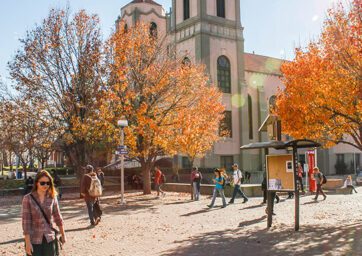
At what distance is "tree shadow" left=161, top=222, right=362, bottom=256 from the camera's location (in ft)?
26.7

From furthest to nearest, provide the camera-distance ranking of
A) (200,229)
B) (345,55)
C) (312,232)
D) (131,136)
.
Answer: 1. (131,136)
2. (345,55)
3. (200,229)
4. (312,232)

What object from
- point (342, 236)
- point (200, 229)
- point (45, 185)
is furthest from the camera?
point (200, 229)

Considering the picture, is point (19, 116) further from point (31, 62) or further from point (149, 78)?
point (149, 78)

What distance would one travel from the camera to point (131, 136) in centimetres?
2094

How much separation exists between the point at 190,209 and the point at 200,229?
500 centimetres

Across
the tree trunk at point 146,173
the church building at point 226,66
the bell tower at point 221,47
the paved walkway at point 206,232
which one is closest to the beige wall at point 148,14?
the church building at point 226,66

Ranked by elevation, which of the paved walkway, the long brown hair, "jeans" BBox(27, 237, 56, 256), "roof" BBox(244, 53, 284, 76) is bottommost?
the paved walkway

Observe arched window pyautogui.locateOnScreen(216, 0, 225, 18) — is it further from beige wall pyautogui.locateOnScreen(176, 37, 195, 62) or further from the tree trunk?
the tree trunk

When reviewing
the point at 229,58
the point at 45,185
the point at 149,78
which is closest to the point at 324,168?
the point at 229,58

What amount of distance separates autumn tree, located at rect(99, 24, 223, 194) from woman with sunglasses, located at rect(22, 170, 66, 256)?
588 inches

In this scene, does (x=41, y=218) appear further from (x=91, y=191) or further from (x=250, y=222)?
(x=250, y=222)

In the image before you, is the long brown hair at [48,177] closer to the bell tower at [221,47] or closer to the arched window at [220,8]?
the bell tower at [221,47]

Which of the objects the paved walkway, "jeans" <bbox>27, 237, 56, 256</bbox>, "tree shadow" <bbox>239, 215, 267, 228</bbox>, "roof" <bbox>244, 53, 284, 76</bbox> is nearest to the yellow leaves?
the paved walkway

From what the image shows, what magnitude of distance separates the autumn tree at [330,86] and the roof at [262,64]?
29795 millimetres
